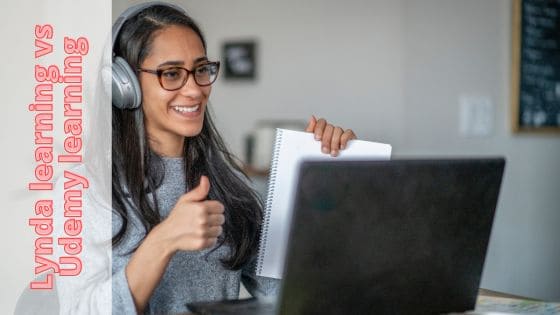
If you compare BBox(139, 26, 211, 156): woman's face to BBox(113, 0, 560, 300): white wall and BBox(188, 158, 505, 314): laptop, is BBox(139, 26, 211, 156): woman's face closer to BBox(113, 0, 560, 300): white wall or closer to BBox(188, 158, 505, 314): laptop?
BBox(188, 158, 505, 314): laptop

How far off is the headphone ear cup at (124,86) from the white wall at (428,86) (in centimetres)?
170

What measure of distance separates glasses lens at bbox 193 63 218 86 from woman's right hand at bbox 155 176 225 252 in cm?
43

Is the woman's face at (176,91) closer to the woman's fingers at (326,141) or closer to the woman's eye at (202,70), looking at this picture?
the woman's eye at (202,70)

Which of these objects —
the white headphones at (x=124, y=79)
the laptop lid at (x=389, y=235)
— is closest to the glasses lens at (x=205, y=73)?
the white headphones at (x=124, y=79)

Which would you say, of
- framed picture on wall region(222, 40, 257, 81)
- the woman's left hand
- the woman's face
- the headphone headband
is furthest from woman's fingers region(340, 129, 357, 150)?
framed picture on wall region(222, 40, 257, 81)

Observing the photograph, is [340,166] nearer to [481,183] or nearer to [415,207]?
[415,207]

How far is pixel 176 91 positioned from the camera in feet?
4.91

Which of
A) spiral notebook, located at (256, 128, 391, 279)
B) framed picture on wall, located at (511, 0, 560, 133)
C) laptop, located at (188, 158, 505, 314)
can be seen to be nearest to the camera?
laptop, located at (188, 158, 505, 314)

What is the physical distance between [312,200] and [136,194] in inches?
25.3

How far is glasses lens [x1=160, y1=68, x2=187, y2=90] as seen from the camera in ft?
4.89

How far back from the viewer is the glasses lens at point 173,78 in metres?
1.49

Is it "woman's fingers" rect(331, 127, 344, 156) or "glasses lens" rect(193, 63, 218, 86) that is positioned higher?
"glasses lens" rect(193, 63, 218, 86)

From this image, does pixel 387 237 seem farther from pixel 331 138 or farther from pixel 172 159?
pixel 172 159

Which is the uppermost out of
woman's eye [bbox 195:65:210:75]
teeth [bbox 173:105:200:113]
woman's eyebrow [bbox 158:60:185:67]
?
woman's eyebrow [bbox 158:60:185:67]
